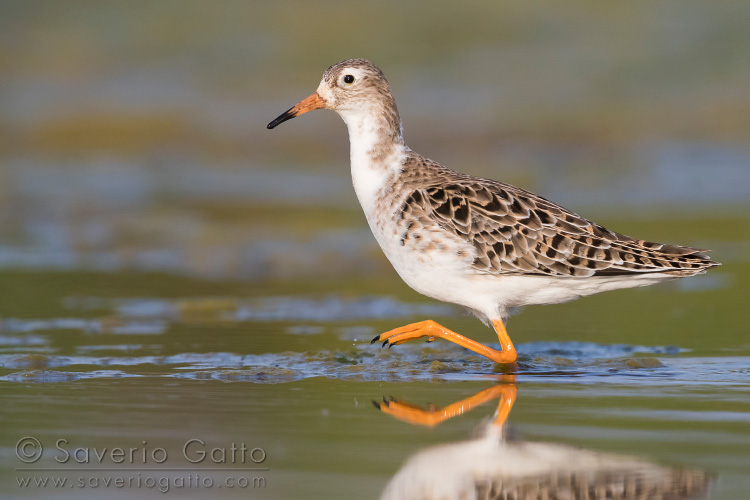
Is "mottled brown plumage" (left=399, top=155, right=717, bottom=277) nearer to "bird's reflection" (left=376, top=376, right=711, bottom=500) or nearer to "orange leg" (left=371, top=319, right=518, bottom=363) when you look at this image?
"orange leg" (left=371, top=319, right=518, bottom=363)

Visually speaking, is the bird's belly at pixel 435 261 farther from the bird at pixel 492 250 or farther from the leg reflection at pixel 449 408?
the leg reflection at pixel 449 408

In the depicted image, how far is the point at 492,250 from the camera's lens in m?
9.96

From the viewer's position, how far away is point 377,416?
8156mm

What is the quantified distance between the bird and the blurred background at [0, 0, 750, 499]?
0.60 meters

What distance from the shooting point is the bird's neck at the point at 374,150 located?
Answer: 10.6 metres

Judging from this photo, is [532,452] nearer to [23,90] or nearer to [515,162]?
A: [515,162]

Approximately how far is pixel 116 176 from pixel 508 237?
16.5 metres

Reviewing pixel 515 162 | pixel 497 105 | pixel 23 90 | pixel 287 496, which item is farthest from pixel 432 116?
pixel 287 496
